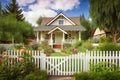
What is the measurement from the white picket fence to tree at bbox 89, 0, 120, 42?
21.9 m

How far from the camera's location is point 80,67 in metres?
12.5

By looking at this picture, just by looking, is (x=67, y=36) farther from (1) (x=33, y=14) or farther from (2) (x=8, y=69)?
(1) (x=33, y=14)

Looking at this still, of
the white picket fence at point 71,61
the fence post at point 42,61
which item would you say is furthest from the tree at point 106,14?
the fence post at point 42,61

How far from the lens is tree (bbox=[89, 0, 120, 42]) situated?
33.7 metres

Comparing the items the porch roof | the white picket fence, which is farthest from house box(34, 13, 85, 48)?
the white picket fence

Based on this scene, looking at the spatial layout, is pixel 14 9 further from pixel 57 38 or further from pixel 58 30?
pixel 58 30

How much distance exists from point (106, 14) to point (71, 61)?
23.0 meters

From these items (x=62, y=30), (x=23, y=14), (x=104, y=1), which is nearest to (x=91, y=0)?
(x=104, y=1)

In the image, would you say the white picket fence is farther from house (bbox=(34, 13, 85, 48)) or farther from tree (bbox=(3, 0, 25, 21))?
tree (bbox=(3, 0, 25, 21))

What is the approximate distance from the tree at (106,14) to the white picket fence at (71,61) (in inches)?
861

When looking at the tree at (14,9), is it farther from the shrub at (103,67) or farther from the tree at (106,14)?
the shrub at (103,67)

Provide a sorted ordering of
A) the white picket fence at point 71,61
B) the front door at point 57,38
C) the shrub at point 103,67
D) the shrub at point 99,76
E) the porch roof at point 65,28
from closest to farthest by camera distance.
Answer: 1. the shrub at point 99,76
2. the shrub at point 103,67
3. the white picket fence at point 71,61
4. the porch roof at point 65,28
5. the front door at point 57,38

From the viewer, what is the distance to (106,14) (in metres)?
34.2

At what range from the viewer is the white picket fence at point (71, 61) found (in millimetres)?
12273
